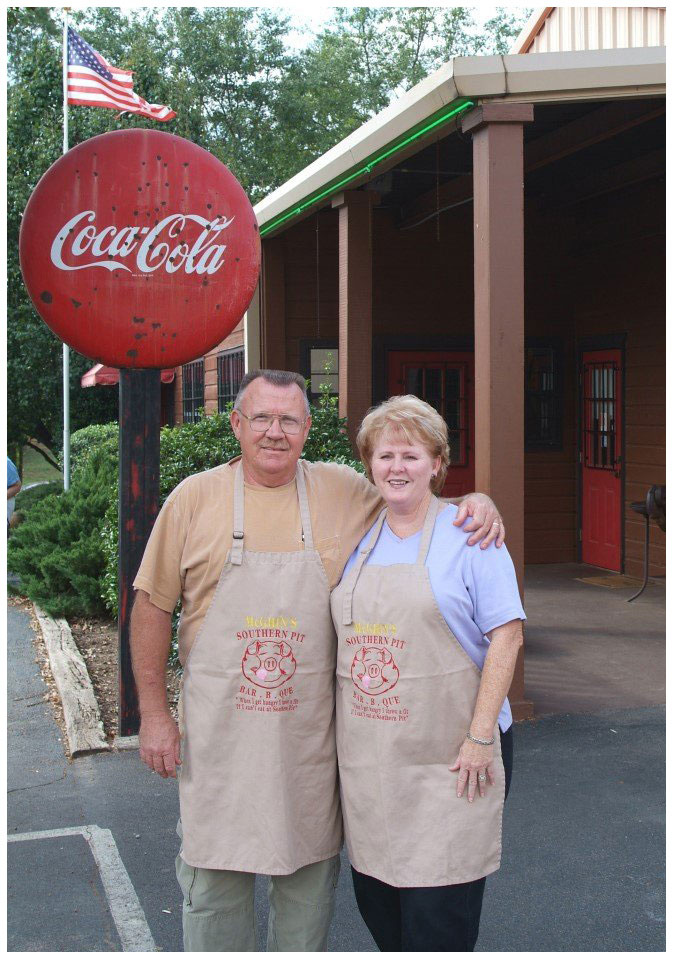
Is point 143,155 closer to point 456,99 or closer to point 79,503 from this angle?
point 456,99

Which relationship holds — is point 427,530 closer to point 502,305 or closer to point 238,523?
point 238,523

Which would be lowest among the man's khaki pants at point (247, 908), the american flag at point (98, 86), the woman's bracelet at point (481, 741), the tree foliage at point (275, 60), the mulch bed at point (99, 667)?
the mulch bed at point (99, 667)

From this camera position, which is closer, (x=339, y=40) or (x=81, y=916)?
(x=81, y=916)

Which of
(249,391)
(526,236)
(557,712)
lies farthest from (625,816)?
(526,236)

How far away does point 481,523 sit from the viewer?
2.53 metres

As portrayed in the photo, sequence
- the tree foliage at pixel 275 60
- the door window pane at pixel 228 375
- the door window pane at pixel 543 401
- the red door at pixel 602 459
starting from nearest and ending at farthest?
the red door at pixel 602 459
the door window pane at pixel 543 401
the door window pane at pixel 228 375
the tree foliage at pixel 275 60

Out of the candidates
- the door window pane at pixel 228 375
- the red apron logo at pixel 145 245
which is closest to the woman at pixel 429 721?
the red apron logo at pixel 145 245

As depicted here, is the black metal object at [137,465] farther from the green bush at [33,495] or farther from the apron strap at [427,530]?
the green bush at [33,495]

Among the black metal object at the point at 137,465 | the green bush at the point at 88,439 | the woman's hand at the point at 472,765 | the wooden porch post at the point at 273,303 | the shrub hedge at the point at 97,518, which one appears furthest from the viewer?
the green bush at the point at 88,439

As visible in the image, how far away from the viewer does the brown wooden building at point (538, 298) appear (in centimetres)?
773

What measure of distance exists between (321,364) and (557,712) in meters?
5.66

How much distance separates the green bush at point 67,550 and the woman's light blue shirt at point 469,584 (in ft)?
20.4

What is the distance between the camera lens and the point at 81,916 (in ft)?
11.5

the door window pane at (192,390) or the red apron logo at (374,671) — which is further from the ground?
the door window pane at (192,390)
